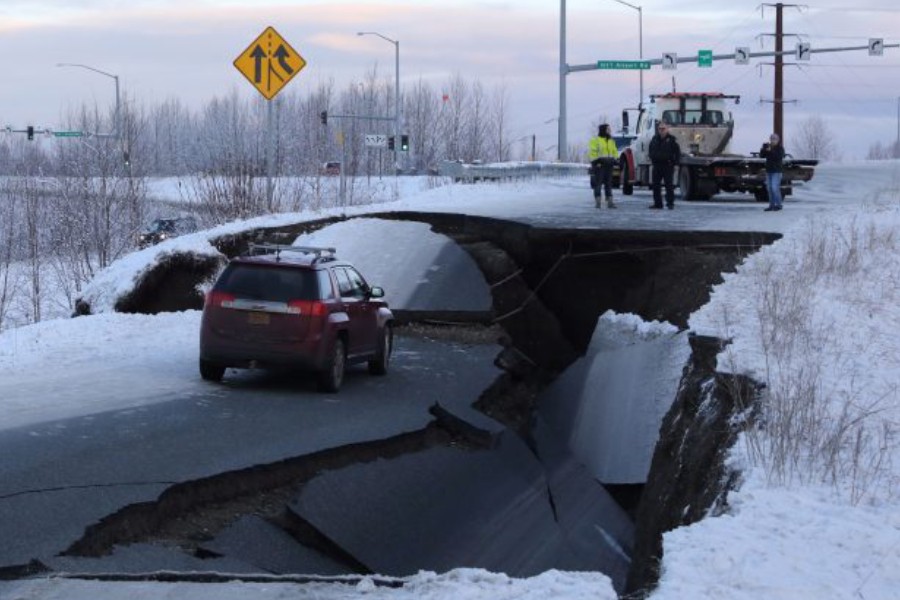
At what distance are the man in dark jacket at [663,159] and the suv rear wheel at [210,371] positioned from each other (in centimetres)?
1695

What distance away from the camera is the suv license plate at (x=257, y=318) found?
1402 centimetres

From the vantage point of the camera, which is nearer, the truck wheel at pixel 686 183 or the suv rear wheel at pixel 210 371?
the suv rear wheel at pixel 210 371

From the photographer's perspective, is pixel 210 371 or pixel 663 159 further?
Answer: pixel 663 159

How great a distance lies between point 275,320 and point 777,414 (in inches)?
255

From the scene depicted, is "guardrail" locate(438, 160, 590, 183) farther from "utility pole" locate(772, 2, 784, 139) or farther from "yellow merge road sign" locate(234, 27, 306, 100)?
"yellow merge road sign" locate(234, 27, 306, 100)

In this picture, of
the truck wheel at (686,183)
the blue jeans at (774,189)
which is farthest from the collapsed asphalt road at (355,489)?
the truck wheel at (686,183)

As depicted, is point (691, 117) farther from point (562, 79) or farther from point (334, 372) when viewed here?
point (334, 372)

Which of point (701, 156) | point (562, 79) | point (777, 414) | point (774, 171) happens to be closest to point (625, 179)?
point (701, 156)

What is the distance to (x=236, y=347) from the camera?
46.1 ft

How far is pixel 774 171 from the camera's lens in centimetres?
2886

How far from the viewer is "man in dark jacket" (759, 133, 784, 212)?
2855 cm

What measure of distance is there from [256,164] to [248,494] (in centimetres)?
2728

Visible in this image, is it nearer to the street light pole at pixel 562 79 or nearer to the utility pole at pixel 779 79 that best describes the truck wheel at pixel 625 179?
the street light pole at pixel 562 79

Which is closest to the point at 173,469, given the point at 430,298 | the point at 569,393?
the point at 569,393
